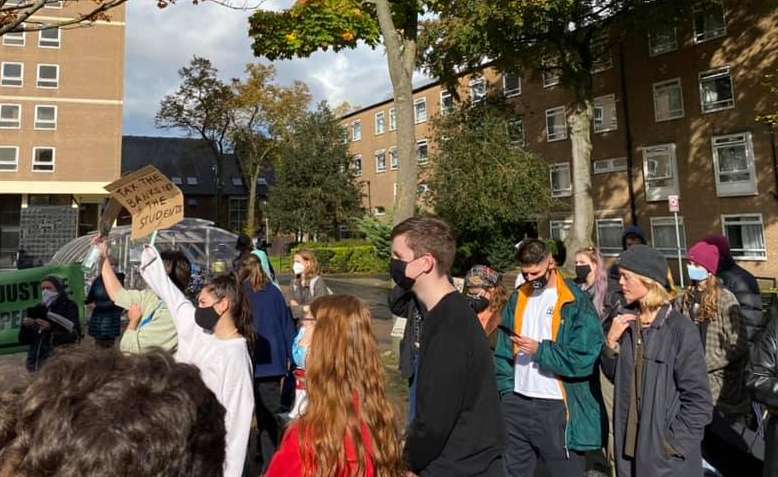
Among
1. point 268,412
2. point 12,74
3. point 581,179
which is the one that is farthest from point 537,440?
point 12,74

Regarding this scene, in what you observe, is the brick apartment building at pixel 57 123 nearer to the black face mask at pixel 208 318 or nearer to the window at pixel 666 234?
the window at pixel 666 234

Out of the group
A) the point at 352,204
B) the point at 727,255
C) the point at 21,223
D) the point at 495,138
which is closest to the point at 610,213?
the point at 495,138

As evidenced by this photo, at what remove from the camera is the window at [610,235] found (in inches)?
1164

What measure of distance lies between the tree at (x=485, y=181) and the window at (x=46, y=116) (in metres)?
28.5

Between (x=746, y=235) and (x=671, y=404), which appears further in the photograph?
(x=746, y=235)

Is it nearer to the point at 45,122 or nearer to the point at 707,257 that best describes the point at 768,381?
the point at 707,257

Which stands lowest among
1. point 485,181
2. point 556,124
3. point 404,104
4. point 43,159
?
point 404,104

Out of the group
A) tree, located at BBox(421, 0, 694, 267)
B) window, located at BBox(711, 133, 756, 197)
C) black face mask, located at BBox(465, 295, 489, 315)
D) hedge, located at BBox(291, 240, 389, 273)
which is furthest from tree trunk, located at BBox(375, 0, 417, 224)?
hedge, located at BBox(291, 240, 389, 273)

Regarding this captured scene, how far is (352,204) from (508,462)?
38804mm

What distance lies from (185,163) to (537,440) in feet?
205

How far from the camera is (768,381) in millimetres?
2865

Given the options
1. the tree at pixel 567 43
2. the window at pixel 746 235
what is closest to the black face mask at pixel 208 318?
the tree at pixel 567 43

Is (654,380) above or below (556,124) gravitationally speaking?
below

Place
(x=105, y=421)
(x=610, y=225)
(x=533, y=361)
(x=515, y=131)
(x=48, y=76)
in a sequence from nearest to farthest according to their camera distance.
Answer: (x=105, y=421) → (x=533, y=361) → (x=515, y=131) → (x=610, y=225) → (x=48, y=76)
